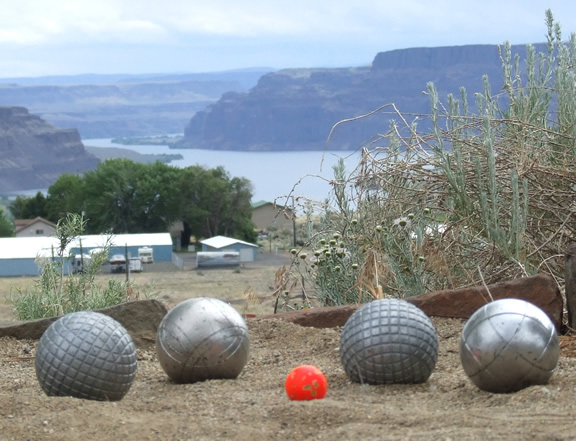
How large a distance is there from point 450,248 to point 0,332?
14.4ft

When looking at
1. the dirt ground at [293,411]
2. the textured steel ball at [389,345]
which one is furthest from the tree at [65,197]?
the textured steel ball at [389,345]

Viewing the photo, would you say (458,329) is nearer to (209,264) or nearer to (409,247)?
(409,247)

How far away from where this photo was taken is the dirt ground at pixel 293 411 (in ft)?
15.2

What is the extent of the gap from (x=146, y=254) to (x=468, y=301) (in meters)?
57.2

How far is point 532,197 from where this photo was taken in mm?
9445

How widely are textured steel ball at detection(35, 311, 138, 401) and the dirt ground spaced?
139 mm

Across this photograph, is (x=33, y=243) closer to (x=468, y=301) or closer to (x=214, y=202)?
(x=214, y=202)

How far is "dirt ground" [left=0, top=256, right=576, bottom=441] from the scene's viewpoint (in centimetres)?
463

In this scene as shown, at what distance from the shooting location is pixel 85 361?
567 centimetres

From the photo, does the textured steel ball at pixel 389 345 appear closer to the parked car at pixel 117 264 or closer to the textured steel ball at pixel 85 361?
the textured steel ball at pixel 85 361

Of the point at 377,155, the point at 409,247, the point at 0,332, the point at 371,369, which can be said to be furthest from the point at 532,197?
the point at 0,332

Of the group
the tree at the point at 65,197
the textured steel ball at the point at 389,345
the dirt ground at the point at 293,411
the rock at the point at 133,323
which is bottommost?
the tree at the point at 65,197

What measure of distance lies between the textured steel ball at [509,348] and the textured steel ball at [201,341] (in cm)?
148

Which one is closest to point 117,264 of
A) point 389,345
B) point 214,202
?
point 214,202
